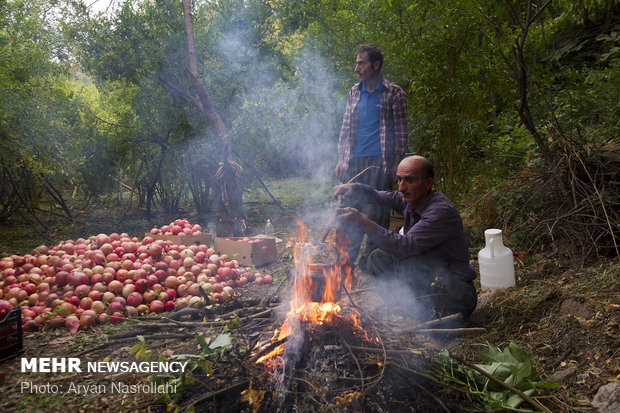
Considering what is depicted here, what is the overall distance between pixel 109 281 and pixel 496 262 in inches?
154

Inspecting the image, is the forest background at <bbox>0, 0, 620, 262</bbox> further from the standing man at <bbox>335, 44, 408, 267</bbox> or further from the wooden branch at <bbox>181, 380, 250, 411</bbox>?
the wooden branch at <bbox>181, 380, 250, 411</bbox>

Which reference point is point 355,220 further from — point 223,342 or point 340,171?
point 340,171

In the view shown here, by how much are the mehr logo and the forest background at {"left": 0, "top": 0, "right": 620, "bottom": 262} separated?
4.26 m

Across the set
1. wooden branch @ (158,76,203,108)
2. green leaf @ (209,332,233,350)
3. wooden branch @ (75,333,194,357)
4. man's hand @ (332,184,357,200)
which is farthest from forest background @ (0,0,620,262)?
wooden branch @ (75,333,194,357)

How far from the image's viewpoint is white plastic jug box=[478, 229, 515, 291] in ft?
12.7

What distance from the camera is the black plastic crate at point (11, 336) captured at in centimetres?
304

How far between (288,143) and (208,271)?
5.56 meters

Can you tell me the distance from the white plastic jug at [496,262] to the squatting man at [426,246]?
0.66m

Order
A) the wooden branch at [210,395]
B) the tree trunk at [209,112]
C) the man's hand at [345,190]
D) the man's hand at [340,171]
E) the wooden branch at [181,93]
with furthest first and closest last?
1. the wooden branch at [181,93]
2. the tree trunk at [209,112]
3. the man's hand at [340,171]
4. the man's hand at [345,190]
5. the wooden branch at [210,395]

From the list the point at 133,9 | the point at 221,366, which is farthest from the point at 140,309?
the point at 133,9

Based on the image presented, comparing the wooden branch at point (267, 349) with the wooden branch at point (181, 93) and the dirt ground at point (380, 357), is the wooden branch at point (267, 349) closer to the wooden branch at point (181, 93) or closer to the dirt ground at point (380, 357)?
the dirt ground at point (380, 357)

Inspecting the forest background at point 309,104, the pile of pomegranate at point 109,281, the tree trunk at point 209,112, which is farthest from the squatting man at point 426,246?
the tree trunk at point 209,112
